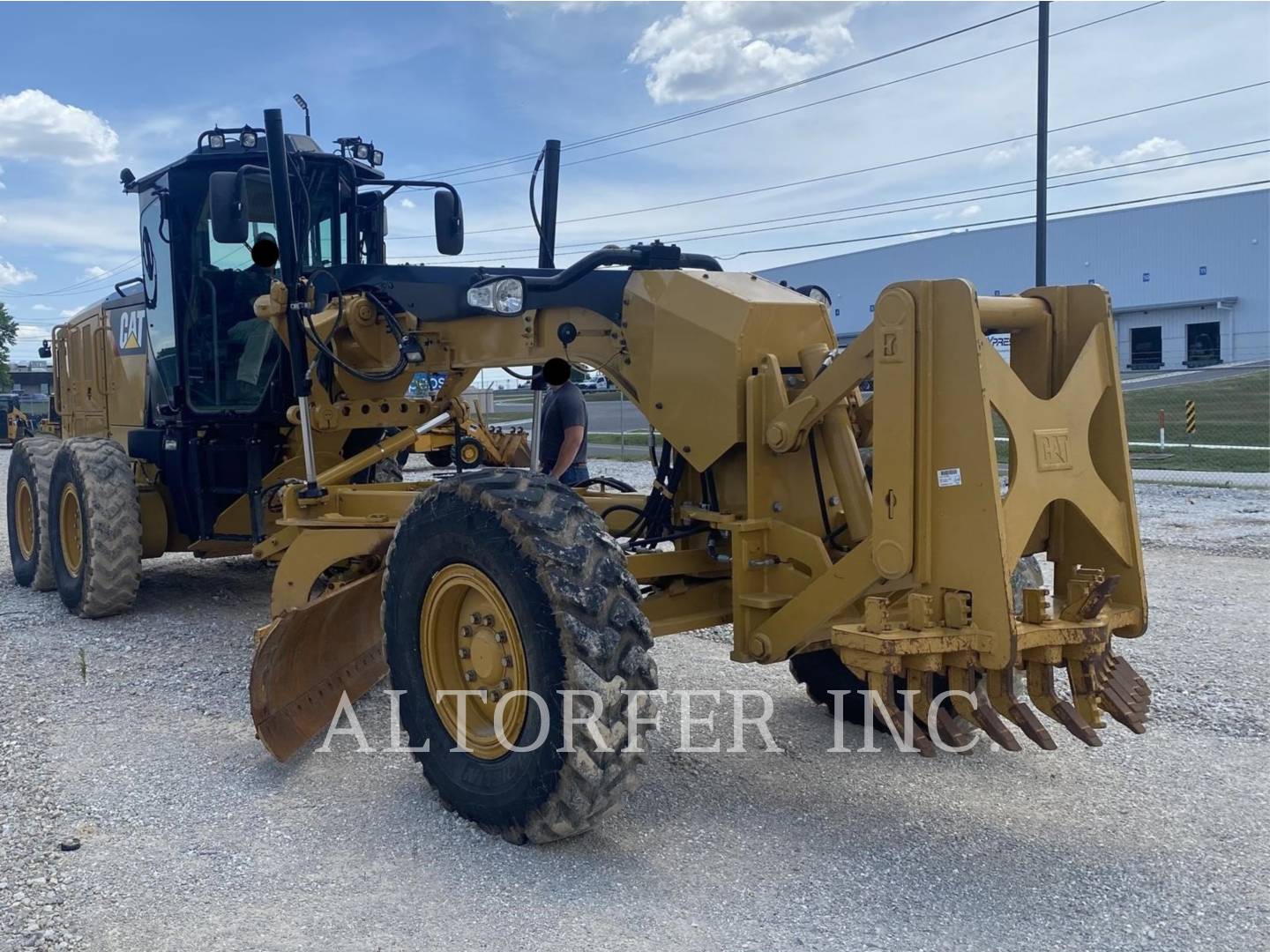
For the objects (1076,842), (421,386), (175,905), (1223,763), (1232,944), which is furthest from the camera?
(421,386)

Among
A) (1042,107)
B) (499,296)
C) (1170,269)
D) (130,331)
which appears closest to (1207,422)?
(1042,107)

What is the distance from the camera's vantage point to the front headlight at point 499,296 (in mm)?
5137

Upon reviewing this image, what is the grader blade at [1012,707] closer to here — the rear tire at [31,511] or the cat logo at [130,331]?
the cat logo at [130,331]

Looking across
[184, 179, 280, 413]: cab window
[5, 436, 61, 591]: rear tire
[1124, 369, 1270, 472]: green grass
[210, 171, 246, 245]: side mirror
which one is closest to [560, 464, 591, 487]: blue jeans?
[184, 179, 280, 413]: cab window

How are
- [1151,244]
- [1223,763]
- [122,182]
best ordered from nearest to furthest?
[1223,763]
[122,182]
[1151,244]

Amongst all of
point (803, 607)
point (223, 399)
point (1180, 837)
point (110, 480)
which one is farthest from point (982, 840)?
point (110, 480)

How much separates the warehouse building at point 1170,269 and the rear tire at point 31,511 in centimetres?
4027

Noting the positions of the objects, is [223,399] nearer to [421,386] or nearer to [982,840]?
[421,386]

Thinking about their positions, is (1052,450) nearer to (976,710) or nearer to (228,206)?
(976,710)

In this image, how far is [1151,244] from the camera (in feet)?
169

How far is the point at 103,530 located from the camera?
8000mm

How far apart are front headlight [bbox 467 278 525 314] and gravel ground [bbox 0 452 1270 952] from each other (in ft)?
6.84

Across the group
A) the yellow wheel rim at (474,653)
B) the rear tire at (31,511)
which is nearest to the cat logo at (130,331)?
the rear tire at (31,511)

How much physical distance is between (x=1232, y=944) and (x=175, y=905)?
3344 millimetres
